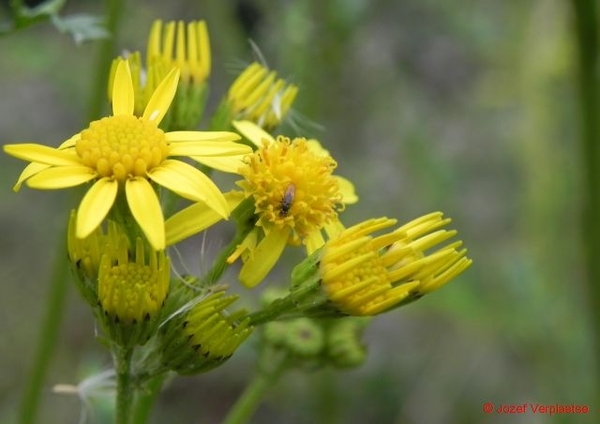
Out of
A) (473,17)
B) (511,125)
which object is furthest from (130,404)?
(511,125)

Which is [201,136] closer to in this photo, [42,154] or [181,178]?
[181,178]

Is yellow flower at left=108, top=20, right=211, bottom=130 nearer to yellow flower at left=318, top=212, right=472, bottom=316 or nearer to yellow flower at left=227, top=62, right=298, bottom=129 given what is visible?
yellow flower at left=227, top=62, right=298, bottom=129

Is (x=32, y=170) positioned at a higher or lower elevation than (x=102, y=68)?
lower

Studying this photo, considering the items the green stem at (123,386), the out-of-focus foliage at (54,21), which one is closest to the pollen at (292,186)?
the green stem at (123,386)

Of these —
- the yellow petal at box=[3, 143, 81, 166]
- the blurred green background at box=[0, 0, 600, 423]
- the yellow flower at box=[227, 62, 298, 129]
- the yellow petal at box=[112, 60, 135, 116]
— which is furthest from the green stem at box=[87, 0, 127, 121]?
the yellow petal at box=[3, 143, 81, 166]

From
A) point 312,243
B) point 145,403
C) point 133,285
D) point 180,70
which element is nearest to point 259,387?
point 145,403

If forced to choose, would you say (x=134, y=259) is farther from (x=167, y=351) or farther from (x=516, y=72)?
(x=516, y=72)

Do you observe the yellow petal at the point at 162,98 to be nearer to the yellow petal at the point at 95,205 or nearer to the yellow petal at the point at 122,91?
the yellow petal at the point at 122,91
